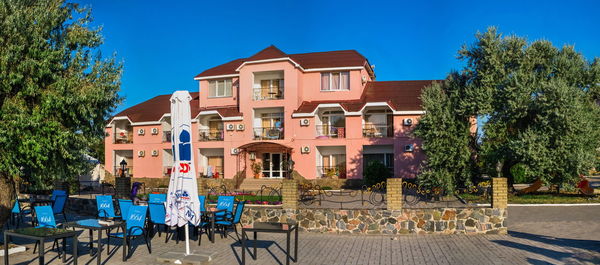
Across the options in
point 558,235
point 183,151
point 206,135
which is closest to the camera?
point 183,151

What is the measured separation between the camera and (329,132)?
3019 cm

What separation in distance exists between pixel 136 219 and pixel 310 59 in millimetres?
24761

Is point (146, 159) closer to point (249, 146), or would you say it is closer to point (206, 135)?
point (206, 135)

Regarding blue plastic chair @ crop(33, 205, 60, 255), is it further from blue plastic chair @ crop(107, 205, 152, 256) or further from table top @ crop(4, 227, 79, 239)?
table top @ crop(4, 227, 79, 239)

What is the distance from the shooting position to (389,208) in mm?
12578

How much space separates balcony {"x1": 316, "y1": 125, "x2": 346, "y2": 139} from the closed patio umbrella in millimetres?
20373

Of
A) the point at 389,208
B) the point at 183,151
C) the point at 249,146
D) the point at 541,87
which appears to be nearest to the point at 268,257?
the point at 183,151

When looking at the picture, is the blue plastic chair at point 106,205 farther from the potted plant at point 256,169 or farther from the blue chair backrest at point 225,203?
the potted plant at point 256,169

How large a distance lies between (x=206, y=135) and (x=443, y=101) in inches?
700

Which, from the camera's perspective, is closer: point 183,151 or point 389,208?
point 183,151

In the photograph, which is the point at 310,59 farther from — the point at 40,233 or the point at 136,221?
the point at 40,233

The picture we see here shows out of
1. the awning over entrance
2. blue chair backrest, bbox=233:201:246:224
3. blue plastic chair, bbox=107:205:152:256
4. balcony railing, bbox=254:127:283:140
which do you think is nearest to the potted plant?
the awning over entrance

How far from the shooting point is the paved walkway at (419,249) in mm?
9453

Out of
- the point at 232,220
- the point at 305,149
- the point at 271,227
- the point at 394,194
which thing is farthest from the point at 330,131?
the point at 271,227
